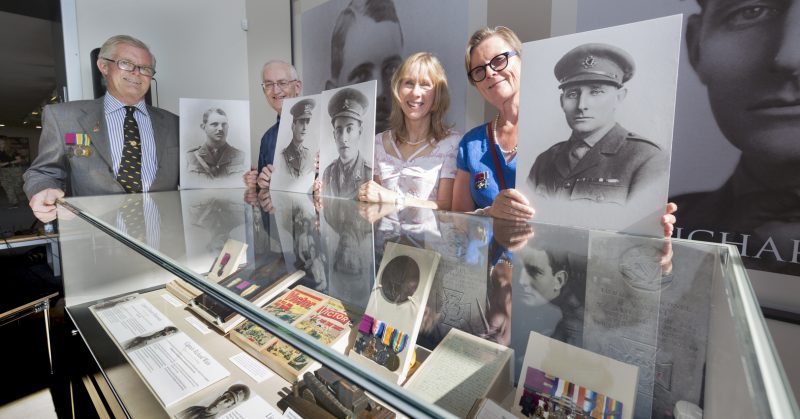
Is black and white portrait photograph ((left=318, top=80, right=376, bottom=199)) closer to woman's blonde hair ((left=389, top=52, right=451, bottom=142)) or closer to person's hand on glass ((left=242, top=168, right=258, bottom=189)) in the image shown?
woman's blonde hair ((left=389, top=52, right=451, bottom=142))

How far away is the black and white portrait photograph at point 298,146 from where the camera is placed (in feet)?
4.20

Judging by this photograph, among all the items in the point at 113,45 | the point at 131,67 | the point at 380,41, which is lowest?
the point at 131,67

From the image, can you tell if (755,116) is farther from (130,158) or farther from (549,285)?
(130,158)

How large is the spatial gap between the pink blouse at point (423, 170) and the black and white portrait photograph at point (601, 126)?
0.82m

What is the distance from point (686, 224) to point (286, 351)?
4.07 ft

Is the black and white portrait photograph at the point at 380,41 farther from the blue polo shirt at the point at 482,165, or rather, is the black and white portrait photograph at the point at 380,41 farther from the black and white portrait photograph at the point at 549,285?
the black and white portrait photograph at the point at 549,285

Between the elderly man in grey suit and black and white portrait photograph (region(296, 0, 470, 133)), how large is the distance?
962 mm

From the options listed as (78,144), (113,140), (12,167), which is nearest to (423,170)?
(113,140)

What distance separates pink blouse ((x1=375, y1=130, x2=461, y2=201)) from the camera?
4.99 ft

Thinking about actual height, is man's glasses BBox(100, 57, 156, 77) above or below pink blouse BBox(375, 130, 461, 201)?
above

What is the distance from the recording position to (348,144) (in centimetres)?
113

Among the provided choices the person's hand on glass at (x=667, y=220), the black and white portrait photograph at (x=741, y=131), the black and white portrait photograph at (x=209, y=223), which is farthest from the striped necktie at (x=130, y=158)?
the black and white portrait photograph at (x=741, y=131)

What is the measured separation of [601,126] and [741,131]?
803mm

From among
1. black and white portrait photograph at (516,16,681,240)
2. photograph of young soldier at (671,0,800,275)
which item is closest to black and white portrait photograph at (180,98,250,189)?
black and white portrait photograph at (516,16,681,240)
